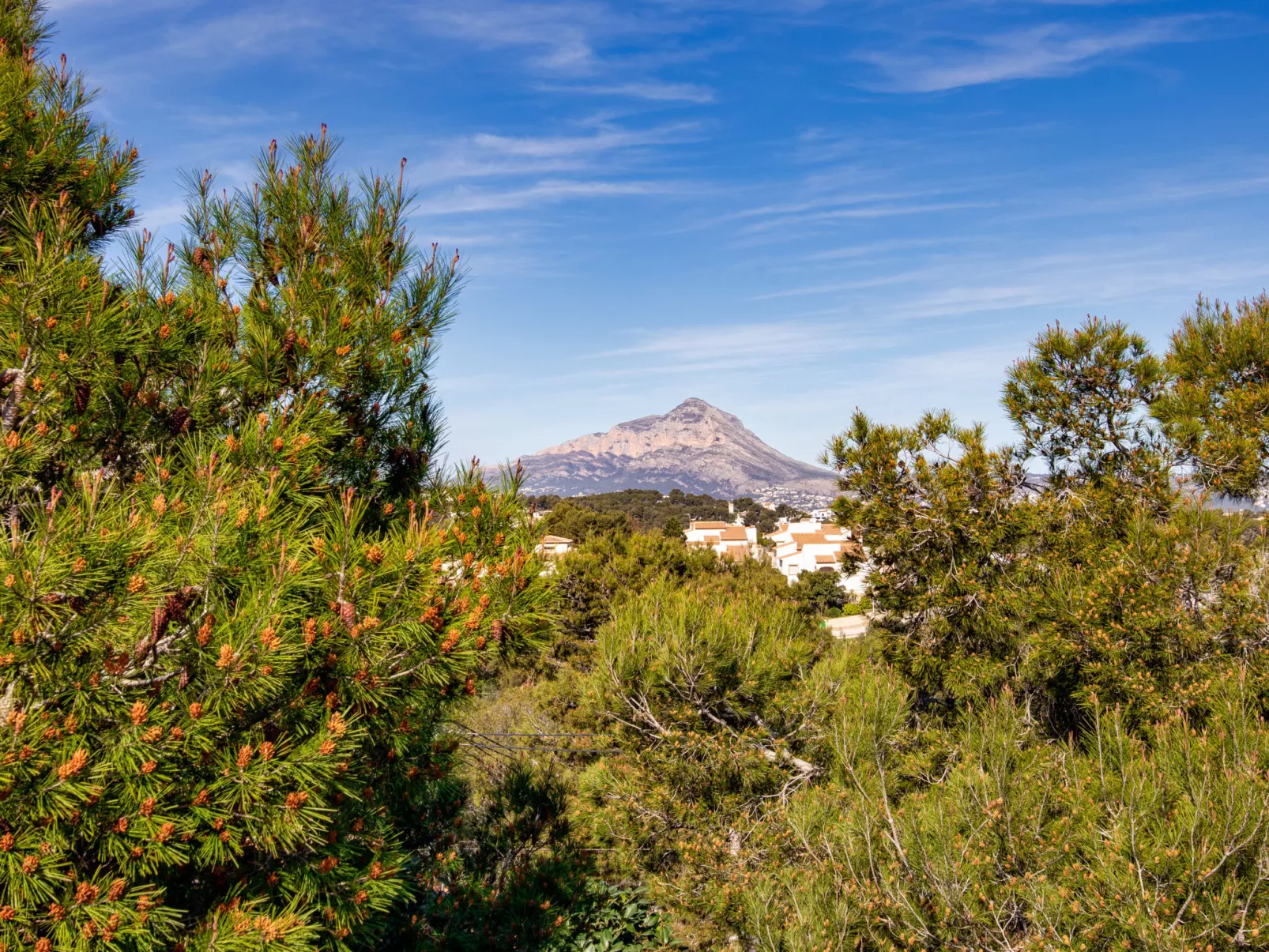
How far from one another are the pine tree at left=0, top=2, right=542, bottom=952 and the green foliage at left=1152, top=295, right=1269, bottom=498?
6558 mm

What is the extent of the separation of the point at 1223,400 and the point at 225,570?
8.35 m

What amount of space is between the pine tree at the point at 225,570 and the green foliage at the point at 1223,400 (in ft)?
21.5

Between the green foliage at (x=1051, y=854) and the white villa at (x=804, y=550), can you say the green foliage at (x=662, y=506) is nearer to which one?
the white villa at (x=804, y=550)

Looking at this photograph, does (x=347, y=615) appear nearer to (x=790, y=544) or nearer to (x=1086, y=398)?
(x=1086, y=398)

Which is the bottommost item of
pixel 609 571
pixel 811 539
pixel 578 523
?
pixel 811 539

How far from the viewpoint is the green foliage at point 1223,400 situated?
6285mm

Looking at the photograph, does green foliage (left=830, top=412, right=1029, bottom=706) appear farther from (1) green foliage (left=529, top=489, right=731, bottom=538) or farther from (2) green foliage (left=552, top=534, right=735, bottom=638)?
(1) green foliage (left=529, top=489, right=731, bottom=538)

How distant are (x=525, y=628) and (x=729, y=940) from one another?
9.97 ft

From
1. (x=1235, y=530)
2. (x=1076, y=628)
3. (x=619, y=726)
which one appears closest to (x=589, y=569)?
(x=619, y=726)

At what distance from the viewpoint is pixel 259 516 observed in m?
2.03

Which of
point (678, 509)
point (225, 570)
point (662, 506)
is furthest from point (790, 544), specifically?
point (225, 570)

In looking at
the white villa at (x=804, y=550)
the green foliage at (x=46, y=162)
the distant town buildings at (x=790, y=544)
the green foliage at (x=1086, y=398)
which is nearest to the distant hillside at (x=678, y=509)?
the distant town buildings at (x=790, y=544)

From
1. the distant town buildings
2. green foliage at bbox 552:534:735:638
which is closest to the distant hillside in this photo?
the distant town buildings

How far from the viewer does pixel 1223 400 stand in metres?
6.78
